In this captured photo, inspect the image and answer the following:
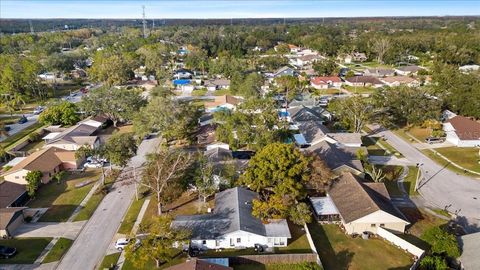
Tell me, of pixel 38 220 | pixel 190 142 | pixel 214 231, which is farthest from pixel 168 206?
pixel 190 142

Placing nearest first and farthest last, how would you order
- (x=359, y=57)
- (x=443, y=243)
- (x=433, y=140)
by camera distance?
1. (x=443, y=243)
2. (x=433, y=140)
3. (x=359, y=57)

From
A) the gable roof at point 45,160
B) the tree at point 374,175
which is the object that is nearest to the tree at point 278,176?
the tree at point 374,175

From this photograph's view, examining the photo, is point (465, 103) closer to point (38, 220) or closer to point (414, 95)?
point (414, 95)

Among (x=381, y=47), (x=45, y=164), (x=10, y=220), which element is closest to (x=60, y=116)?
(x=45, y=164)

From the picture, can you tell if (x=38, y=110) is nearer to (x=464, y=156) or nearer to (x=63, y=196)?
(x=63, y=196)

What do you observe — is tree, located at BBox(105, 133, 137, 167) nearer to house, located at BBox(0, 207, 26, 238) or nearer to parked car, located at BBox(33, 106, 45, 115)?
house, located at BBox(0, 207, 26, 238)

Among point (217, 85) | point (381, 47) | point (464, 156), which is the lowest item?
point (464, 156)

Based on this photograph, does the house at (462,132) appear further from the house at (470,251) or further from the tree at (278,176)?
the tree at (278,176)
